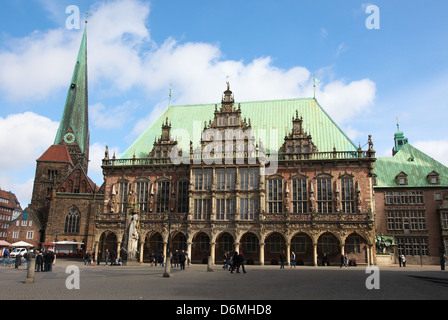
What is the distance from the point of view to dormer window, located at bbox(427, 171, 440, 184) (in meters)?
51.6

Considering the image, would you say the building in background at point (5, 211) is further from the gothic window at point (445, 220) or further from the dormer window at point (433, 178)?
the gothic window at point (445, 220)

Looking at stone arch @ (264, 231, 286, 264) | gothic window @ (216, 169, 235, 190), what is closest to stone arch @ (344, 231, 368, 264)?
stone arch @ (264, 231, 286, 264)

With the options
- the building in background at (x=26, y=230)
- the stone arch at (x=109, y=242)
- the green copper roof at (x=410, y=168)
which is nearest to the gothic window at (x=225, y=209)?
the stone arch at (x=109, y=242)

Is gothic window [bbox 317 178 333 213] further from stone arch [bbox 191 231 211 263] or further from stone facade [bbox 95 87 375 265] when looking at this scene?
stone arch [bbox 191 231 211 263]

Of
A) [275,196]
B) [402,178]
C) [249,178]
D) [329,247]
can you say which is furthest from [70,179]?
[402,178]

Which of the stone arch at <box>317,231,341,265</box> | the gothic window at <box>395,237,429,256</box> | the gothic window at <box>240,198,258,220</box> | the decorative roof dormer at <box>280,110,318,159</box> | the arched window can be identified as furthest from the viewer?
the arched window

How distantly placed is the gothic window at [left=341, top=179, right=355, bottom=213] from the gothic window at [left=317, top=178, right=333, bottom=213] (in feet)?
4.35

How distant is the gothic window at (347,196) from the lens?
134 feet

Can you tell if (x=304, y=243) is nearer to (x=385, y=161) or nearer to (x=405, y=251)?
(x=405, y=251)

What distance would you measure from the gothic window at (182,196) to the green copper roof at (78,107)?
5041 centimetres

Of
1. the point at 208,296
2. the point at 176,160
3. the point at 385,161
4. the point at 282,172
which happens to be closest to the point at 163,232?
A: the point at 176,160
